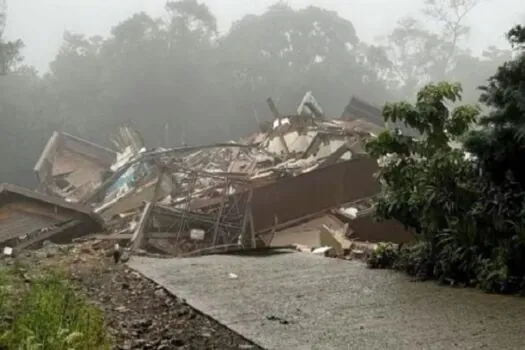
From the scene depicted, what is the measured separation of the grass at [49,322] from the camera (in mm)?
3893

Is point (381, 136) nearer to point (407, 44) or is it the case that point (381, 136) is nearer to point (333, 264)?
point (333, 264)

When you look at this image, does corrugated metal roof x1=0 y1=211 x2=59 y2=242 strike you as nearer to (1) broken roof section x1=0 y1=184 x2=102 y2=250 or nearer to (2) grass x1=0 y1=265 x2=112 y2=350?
(1) broken roof section x1=0 y1=184 x2=102 y2=250

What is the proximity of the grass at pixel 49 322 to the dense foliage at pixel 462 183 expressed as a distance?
367 cm

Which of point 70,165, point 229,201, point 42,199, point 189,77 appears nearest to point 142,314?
point 229,201

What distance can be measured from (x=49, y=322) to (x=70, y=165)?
21.2 m

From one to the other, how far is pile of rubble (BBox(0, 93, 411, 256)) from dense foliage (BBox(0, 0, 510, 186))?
44.7 ft

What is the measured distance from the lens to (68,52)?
116 feet

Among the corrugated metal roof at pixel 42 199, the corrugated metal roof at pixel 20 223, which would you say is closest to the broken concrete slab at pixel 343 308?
the corrugated metal roof at pixel 42 199

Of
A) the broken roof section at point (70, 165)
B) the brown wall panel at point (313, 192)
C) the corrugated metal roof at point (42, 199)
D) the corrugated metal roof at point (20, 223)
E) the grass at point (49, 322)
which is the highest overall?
the broken roof section at point (70, 165)

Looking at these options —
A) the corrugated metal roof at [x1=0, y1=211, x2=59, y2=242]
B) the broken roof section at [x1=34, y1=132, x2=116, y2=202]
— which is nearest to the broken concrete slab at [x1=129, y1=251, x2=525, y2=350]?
the corrugated metal roof at [x1=0, y1=211, x2=59, y2=242]

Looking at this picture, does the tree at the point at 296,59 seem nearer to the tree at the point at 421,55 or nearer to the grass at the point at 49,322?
the tree at the point at 421,55

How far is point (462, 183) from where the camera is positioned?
682 centimetres

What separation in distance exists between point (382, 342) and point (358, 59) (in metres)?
33.6

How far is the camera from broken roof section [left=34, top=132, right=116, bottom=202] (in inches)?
879
